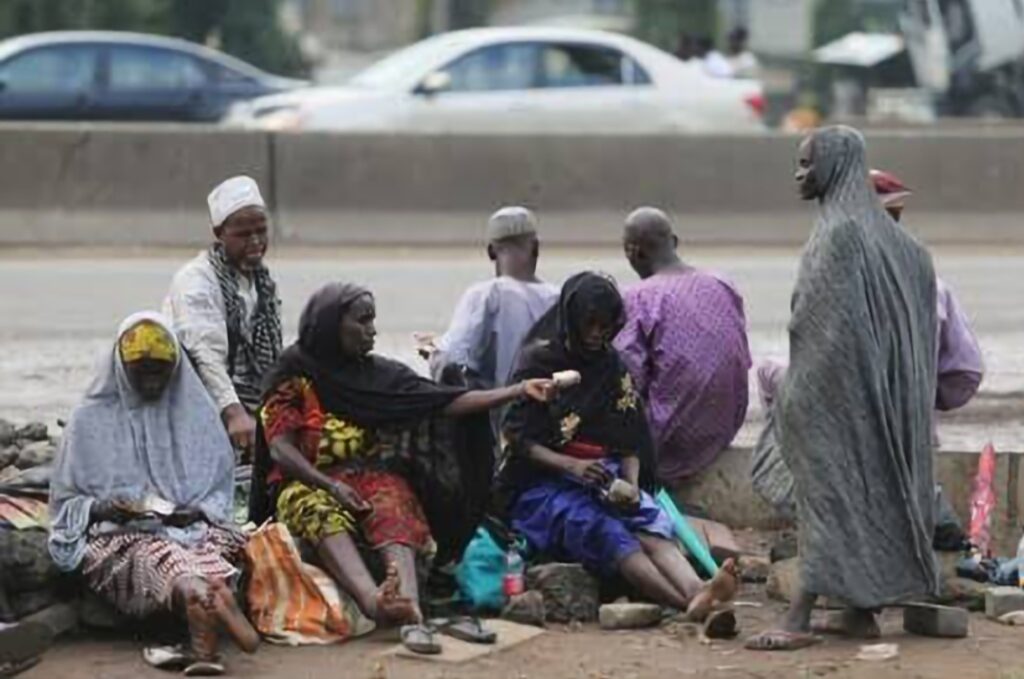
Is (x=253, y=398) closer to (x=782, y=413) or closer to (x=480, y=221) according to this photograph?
(x=782, y=413)

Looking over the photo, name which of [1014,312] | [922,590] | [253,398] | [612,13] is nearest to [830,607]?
[922,590]

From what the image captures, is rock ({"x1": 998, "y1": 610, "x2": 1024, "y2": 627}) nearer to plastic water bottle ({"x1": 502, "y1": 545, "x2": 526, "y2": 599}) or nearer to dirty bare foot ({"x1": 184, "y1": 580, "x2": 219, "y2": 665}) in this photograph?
plastic water bottle ({"x1": 502, "y1": 545, "x2": 526, "y2": 599})

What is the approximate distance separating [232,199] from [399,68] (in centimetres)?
1554

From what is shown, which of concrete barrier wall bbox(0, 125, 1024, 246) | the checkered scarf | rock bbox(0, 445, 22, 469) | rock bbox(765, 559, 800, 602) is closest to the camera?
rock bbox(765, 559, 800, 602)

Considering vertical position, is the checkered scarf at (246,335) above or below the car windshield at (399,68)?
below

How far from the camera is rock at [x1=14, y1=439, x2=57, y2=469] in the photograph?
31.9 feet

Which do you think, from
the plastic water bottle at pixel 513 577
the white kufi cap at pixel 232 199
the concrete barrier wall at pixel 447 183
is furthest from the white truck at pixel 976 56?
the plastic water bottle at pixel 513 577

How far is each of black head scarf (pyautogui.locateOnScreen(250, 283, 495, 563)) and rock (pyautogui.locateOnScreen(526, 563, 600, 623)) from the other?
370 millimetres

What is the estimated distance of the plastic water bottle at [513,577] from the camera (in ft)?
28.7

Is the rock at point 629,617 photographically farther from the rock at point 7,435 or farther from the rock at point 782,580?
the rock at point 7,435

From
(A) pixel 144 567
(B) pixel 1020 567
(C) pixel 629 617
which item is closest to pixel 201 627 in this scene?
(A) pixel 144 567

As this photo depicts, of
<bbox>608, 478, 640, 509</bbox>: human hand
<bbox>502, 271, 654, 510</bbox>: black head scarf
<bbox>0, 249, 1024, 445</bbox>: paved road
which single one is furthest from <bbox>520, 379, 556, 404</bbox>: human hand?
<bbox>0, 249, 1024, 445</bbox>: paved road

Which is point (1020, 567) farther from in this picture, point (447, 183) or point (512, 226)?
point (447, 183)

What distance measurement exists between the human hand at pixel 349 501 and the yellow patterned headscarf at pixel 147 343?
2.14ft
